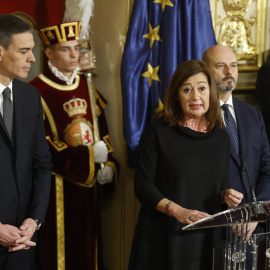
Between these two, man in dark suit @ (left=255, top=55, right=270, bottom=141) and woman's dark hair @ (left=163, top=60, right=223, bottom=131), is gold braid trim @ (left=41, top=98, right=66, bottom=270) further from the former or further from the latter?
man in dark suit @ (left=255, top=55, right=270, bottom=141)

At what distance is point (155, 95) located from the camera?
12.4 feet

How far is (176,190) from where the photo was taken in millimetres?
2592

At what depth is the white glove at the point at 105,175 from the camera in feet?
12.4

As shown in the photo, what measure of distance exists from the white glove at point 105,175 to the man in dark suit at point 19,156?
1.05m

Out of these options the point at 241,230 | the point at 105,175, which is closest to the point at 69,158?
the point at 105,175

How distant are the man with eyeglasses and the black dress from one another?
281mm

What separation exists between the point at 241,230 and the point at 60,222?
182cm

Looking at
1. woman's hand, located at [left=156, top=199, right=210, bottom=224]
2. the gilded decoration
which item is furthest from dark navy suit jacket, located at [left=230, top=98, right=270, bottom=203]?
the gilded decoration

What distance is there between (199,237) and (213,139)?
47 cm

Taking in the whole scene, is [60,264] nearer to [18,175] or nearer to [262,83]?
[18,175]

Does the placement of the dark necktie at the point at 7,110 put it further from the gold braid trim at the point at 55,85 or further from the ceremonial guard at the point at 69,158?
the gold braid trim at the point at 55,85

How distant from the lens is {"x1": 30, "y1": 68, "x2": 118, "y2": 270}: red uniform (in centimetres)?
365

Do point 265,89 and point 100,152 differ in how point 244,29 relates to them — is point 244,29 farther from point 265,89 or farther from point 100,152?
point 100,152

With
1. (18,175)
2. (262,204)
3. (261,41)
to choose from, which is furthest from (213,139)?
(261,41)
